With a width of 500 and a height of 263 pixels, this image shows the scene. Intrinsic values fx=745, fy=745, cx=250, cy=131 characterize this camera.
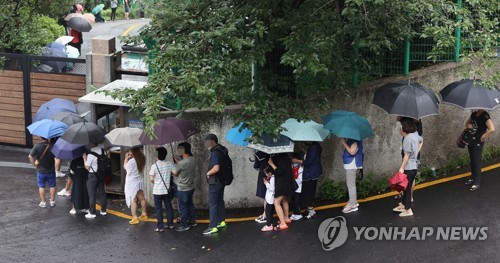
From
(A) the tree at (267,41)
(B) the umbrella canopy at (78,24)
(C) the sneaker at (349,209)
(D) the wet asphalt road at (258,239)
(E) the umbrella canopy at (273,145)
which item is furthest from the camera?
(B) the umbrella canopy at (78,24)

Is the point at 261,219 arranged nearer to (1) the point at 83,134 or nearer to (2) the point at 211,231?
(2) the point at 211,231

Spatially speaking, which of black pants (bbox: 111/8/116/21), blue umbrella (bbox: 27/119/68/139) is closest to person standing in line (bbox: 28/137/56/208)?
blue umbrella (bbox: 27/119/68/139)

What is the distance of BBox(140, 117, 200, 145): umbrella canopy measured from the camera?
12.0 metres

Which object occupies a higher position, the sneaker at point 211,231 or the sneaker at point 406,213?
the sneaker at point 406,213

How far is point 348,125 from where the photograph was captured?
1210 cm

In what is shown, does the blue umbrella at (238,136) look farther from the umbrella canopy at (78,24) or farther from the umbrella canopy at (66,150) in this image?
the umbrella canopy at (78,24)

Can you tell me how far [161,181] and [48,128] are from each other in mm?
2866

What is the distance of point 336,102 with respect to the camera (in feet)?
43.4

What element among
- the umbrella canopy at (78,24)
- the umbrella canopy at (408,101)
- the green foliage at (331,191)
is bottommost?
the green foliage at (331,191)

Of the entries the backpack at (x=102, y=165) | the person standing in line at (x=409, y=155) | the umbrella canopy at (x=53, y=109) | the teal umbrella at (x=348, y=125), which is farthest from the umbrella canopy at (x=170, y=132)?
the umbrella canopy at (x=53, y=109)

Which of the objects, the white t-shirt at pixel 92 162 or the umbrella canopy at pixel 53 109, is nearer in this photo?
the white t-shirt at pixel 92 162

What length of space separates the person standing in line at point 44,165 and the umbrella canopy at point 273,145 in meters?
4.27

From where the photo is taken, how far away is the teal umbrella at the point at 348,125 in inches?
473

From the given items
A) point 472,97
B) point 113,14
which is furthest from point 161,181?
point 113,14
